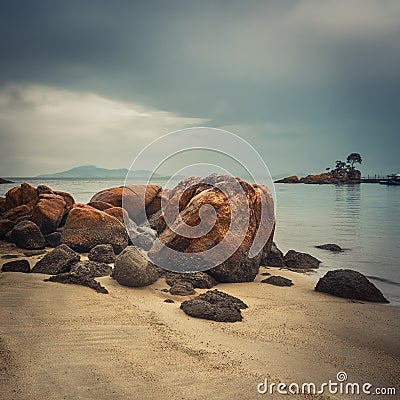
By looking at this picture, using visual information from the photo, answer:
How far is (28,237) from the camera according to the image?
9.88 meters

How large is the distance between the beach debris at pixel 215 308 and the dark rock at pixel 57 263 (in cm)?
279

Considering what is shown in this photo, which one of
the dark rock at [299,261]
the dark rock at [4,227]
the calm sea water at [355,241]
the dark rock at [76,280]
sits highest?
the dark rock at [4,227]

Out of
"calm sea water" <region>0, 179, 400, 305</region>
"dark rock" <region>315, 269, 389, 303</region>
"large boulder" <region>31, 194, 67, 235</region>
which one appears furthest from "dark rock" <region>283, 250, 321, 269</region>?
"large boulder" <region>31, 194, 67, 235</region>

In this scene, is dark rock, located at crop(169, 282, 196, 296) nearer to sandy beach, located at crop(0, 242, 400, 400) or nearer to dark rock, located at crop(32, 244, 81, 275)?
sandy beach, located at crop(0, 242, 400, 400)

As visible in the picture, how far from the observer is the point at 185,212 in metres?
8.23

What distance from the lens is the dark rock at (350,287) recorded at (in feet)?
22.2

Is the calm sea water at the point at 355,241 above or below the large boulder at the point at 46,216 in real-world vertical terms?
below

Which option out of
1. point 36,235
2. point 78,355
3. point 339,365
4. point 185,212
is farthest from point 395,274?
point 36,235

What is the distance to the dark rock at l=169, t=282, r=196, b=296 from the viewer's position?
646 centimetres

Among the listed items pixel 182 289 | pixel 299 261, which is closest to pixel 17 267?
pixel 182 289

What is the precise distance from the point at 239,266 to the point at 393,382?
4.12 meters

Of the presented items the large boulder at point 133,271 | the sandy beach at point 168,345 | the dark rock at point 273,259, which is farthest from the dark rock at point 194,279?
the dark rock at point 273,259

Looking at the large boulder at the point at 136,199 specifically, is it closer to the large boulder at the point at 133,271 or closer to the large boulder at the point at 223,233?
the large boulder at the point at 223,233

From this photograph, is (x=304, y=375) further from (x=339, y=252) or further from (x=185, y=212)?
(x=339, y=252)
